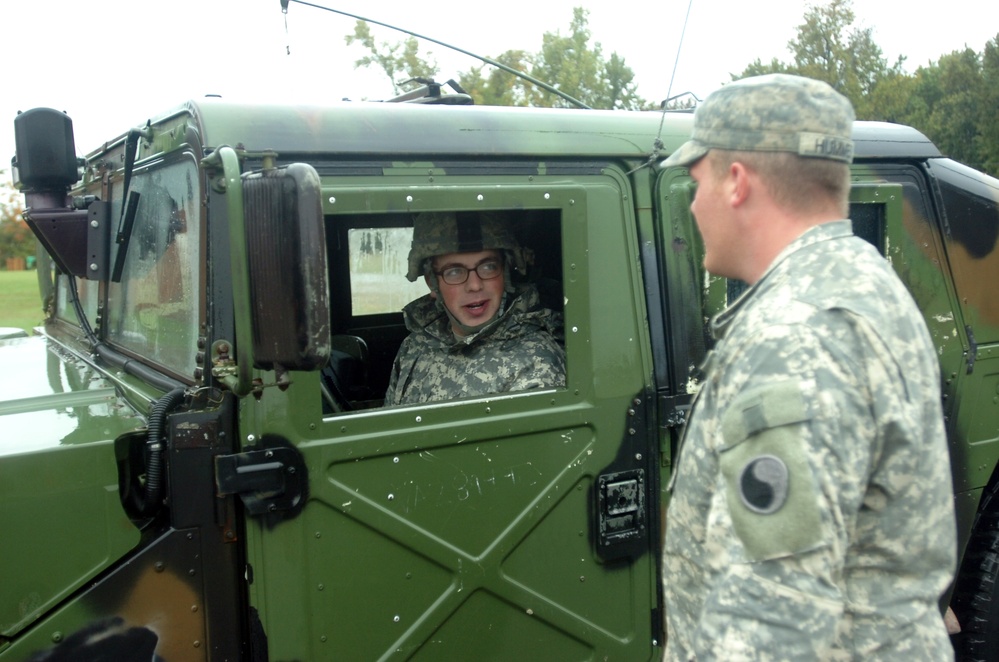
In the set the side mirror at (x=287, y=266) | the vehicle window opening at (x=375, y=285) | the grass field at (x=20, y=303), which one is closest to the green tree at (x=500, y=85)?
the grass field at (x=20, y=303)

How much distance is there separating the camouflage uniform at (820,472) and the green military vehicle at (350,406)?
79 centimetres

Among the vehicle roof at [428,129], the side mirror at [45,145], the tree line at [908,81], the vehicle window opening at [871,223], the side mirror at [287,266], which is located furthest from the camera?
the tree line at [908,81]

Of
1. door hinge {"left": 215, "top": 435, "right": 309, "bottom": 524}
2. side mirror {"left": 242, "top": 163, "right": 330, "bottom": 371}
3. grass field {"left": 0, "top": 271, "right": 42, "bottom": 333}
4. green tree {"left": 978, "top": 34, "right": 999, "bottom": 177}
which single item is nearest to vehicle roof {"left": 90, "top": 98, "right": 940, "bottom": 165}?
side mirror {"left": 242, "top": 163, "right": 330, "bottom": 371}

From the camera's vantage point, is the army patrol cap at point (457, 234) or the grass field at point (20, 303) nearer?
the army patrol cap at point (457, 234)

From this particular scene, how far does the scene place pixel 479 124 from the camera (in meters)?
2.38

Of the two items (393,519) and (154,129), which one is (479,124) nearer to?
(154,129)

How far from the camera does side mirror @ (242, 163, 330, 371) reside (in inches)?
65.2

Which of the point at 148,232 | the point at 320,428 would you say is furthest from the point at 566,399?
the point at 148,232

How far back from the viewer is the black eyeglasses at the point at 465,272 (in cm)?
288

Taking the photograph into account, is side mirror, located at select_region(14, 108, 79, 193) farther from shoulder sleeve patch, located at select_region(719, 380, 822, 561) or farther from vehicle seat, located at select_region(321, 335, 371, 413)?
shoulder sleeve patch, located at select_region(719, 380, 822, 561)

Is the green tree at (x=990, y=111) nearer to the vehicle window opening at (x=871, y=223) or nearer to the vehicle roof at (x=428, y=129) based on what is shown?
the vehicle window opening at (x=871, y=223)

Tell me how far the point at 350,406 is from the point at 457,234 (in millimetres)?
678

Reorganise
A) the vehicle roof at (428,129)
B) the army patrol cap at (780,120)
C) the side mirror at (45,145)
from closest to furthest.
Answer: the army patrol cap at (780,120) < the vehicle roof at (428,129) < the side mirror at (45,145)

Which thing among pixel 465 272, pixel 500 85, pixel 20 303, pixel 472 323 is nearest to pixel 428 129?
pixel 465 272
